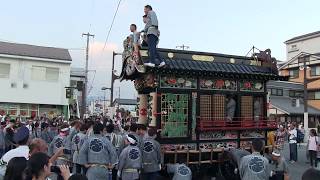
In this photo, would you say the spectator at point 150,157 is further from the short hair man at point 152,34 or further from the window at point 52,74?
the window at point 52,74

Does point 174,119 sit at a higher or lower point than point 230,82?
lower

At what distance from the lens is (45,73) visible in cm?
3525

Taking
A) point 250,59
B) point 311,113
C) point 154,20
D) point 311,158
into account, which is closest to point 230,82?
point 250,59

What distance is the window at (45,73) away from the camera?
34.9 metres

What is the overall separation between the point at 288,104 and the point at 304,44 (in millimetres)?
13650

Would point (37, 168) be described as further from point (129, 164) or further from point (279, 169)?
point (279, 169)

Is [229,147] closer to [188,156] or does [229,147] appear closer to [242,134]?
[242,134]

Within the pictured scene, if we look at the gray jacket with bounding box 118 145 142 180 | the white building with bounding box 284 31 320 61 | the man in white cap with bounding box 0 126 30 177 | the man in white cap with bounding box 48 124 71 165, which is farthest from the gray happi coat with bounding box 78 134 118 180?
the white building with bounding box 284 31 320 61

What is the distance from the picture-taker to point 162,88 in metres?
10.8

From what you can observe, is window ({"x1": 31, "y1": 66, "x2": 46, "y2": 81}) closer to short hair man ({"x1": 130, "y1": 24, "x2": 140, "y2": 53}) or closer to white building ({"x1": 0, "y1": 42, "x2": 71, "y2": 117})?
white building ({"x1": 0, "y1": 42, "x2": 71, "y2": 117})

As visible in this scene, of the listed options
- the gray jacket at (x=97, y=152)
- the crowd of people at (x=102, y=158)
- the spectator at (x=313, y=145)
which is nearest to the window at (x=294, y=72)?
the spectator at (x=313, y=145)

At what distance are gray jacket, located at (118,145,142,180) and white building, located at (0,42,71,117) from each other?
26.9 meters

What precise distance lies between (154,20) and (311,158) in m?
9.64

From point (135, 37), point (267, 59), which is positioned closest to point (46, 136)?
point (135, 37)
